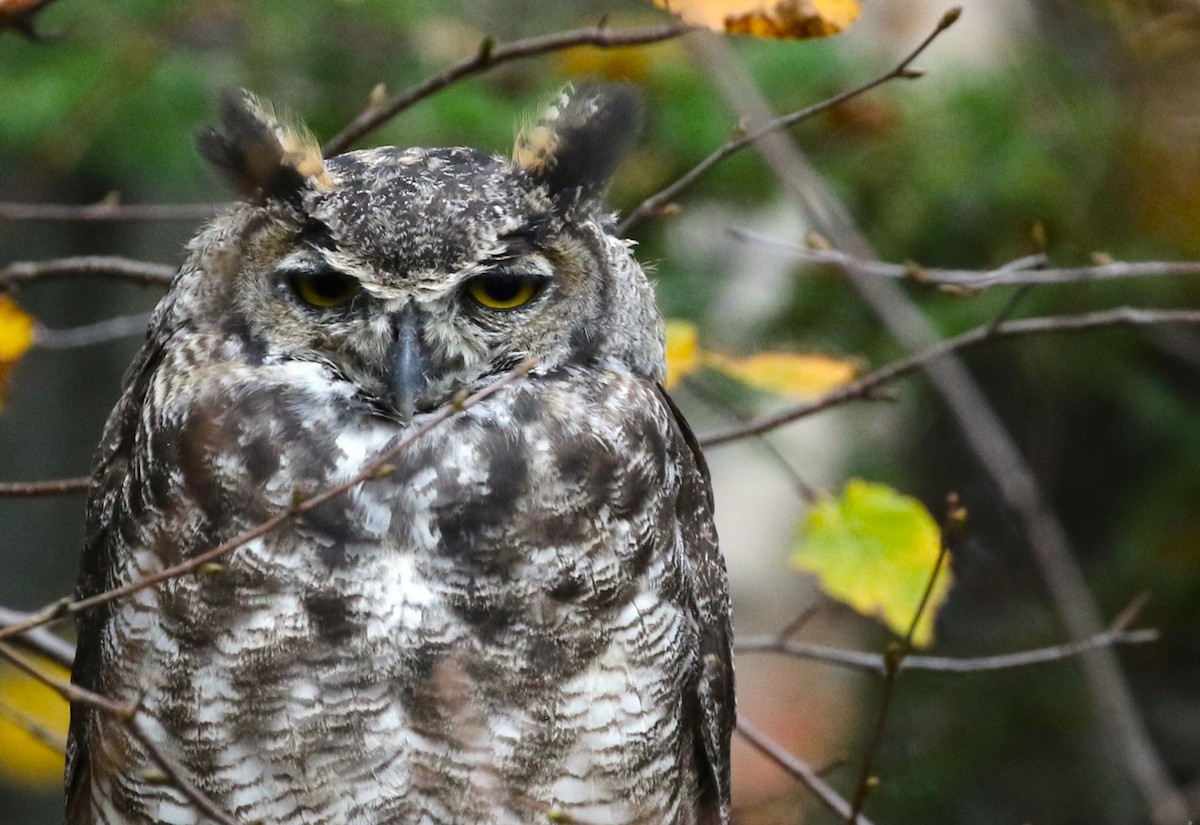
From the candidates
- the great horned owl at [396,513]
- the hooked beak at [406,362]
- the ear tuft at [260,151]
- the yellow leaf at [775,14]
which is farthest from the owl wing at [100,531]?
the yellow leaf at [775,14]

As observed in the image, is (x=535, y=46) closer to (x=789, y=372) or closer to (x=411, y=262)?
(x=411, y=262)

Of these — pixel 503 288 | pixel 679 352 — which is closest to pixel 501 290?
pixel 503 288

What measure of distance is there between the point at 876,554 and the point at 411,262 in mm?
1062

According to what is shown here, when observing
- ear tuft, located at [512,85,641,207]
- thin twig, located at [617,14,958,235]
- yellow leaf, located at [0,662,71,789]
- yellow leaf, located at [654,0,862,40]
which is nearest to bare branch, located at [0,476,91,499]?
ear tuft, located at [512,85,641,207]

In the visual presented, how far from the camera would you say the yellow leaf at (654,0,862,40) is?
207 cm

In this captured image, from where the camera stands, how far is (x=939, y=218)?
3.90m

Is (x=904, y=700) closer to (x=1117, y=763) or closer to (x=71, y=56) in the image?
(x=1117, y=763)

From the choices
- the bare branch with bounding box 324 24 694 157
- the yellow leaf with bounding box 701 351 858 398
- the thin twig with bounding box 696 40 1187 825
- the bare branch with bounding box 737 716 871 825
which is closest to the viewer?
the thin twig with bounding box 696 40 1187 825

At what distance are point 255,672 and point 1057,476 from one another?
10.3 ft

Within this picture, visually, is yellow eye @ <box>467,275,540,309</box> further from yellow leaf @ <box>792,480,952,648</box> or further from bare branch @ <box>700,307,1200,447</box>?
yellow leaf @ <box>792,480,952,648</box>

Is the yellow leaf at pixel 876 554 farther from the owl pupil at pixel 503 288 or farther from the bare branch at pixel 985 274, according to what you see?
the owl pupil at pixel 503 288

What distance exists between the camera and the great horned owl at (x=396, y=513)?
2.04 meters

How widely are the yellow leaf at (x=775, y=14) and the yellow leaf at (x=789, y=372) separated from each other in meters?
0.83

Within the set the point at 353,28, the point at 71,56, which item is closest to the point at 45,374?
the point at 71,56
